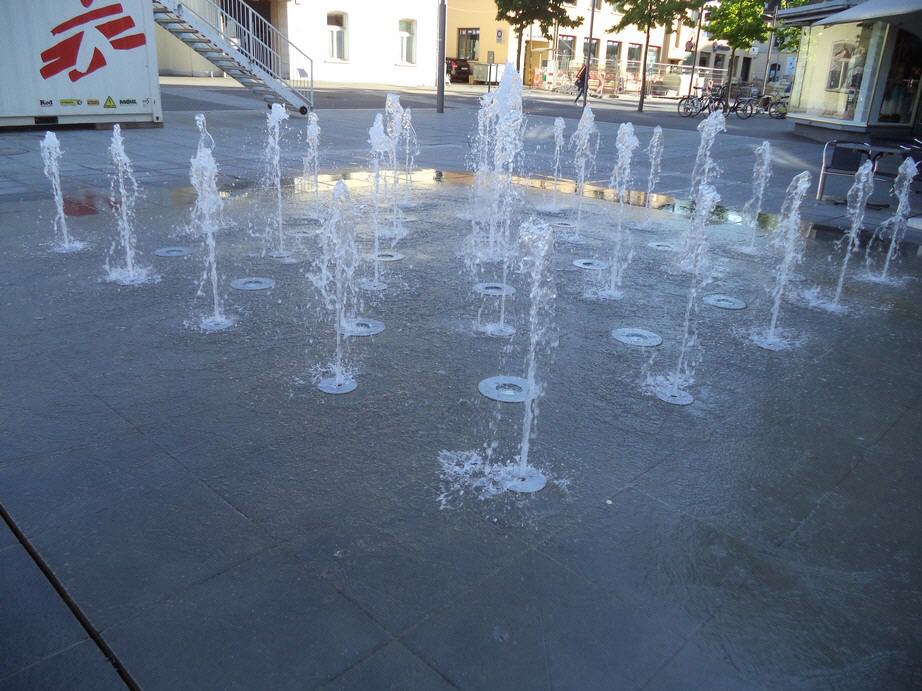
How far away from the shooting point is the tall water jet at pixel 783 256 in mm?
5152

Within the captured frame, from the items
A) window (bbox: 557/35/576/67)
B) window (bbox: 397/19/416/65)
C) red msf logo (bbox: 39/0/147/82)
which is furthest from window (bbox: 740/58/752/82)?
red msf logo (bbox: 39/0/147/82)

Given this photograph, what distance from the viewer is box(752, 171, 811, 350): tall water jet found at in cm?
515

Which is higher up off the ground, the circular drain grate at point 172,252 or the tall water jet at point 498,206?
the tall water jet at point 498,206

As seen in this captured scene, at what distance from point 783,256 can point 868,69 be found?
1271cm

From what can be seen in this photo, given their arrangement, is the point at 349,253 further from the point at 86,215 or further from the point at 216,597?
the point at 216,597

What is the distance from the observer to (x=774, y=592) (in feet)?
8.71

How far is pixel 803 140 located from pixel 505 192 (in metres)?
12.3

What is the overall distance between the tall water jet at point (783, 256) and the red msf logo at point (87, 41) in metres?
A: 12.1

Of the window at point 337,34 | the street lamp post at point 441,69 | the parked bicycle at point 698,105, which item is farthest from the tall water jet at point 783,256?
the window at point 337,34

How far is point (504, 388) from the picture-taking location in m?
4.15

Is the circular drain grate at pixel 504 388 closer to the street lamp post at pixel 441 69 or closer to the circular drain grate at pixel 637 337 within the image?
the circular drain grate at pixel 637 337

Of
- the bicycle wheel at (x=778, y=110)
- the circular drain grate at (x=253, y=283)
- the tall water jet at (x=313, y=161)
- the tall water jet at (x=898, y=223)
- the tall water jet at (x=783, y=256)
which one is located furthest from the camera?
the bicycle wheel at (x=778, y=110)

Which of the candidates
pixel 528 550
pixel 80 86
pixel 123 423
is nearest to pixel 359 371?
pixel 123 423

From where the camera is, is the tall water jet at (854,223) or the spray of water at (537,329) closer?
the spray of water at (537,329)
